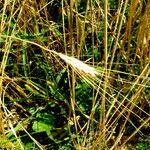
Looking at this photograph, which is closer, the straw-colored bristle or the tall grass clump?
the straw-colored bristle

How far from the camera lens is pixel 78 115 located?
1.30 meters

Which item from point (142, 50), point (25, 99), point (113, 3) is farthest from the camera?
point (113, 3)

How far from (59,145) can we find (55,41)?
362 millimetres

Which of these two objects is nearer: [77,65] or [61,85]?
[77,65]

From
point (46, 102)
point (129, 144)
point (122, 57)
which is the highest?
point (122, 57)

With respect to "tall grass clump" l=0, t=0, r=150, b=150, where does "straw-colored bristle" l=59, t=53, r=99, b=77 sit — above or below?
above

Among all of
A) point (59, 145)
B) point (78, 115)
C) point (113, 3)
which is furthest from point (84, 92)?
point (113, 3)

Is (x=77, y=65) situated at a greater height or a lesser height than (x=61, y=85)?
greater

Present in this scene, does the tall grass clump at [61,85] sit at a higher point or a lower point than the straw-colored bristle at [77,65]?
lower

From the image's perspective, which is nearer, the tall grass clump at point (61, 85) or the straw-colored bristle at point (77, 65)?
the straw-colored bristle at point (77, 65)

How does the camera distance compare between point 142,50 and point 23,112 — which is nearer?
point 142,50

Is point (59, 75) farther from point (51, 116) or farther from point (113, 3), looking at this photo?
point (113, 3)

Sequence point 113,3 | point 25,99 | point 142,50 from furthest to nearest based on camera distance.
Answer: point 113,3 < point 25,99 < point 142,50

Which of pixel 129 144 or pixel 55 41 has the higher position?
pixel 55 41
